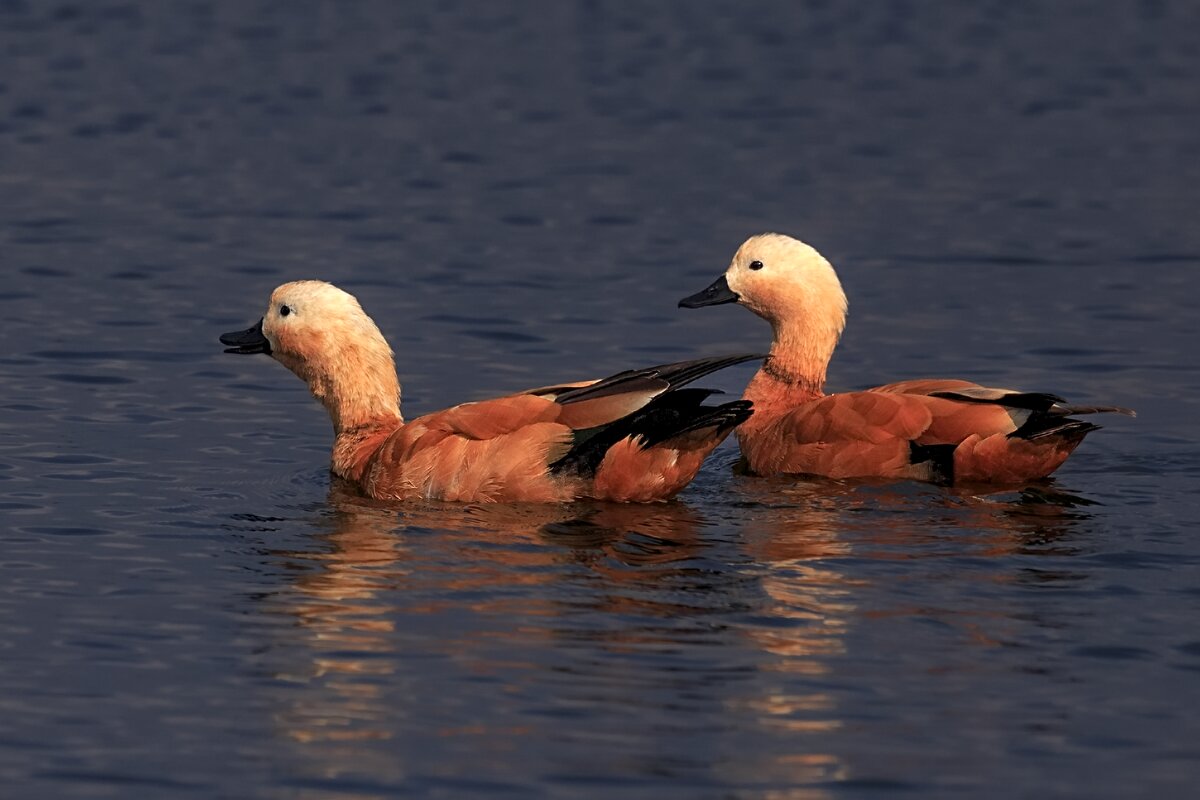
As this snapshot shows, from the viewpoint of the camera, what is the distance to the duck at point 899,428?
11.5m

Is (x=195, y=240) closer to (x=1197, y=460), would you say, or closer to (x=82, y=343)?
(x=82, y=343)

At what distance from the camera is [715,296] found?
13.8 metres

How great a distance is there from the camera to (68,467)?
12094 millimetres

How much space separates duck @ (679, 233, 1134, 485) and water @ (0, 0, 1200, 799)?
231 millimetres

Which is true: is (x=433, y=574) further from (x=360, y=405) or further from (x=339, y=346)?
(x=339, y=346)

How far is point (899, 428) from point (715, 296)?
226cm

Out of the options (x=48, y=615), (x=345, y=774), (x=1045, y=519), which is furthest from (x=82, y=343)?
(x=345, y=774)

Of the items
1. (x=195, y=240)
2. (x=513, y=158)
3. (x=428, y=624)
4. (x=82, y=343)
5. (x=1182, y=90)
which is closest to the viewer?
(x=428, y=624)

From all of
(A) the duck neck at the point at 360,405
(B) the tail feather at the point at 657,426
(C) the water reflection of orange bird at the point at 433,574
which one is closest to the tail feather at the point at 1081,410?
(B) the tail feather at the point at 657,426

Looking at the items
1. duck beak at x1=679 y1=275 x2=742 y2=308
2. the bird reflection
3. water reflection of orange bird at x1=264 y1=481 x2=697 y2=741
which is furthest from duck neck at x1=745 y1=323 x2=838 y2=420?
water reflection of orange bird at x1=264 y1=481 x2=697 y2=741

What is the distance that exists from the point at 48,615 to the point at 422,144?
41.3 ft

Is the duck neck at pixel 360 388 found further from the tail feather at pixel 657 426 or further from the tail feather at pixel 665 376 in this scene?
the tail feather at pixel 665 376

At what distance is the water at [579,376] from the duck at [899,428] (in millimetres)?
231

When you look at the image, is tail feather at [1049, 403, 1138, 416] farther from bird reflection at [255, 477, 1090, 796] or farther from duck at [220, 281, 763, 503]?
duck at [220, 281, 763, 503]
